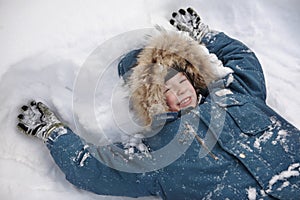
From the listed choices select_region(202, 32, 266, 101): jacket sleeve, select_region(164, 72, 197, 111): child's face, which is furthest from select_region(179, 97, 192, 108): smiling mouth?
select_region(202, 32, 266, 101): jacket sleeve

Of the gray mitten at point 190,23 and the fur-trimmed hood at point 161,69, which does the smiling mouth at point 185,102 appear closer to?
the fur-trimmed hood at point 161,69

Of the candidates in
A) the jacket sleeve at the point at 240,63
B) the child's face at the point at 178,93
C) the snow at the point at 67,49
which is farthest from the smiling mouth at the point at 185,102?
the snow at the point at 67,49

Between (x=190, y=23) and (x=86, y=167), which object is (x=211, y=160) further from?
(x=190, y=23)

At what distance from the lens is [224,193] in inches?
40.3

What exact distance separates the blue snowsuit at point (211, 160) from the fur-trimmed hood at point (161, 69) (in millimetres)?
50

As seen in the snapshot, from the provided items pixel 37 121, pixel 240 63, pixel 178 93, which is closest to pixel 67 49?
pixel 37 121

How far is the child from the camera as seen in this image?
1035mm

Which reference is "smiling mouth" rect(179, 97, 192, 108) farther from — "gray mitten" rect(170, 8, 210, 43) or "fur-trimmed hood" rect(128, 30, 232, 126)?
"gray mitten" rect(170, 8, 210, 43)

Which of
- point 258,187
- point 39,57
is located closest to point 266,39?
point 258,187

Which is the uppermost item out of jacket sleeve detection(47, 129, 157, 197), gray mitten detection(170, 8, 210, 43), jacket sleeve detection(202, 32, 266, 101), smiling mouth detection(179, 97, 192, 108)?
gray mitten detection(170, 8, 210, 43)

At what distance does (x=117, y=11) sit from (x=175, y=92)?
0.39 metres

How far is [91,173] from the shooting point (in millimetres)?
1059

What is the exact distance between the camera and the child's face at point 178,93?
3.56ft

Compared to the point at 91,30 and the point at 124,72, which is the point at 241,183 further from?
the point at 91,30
